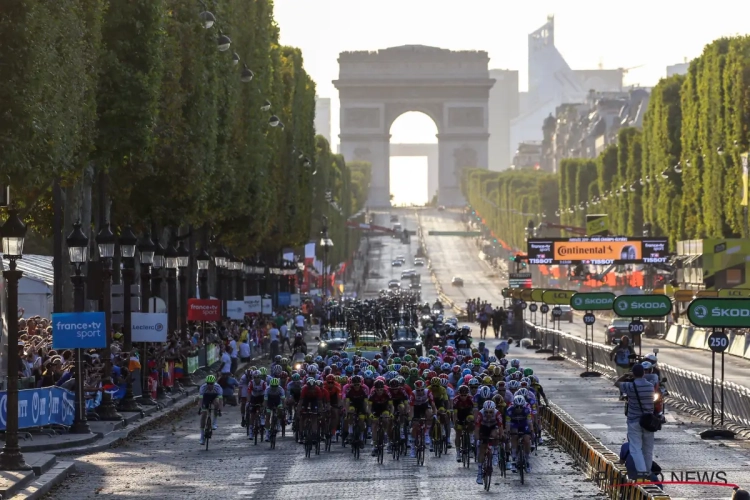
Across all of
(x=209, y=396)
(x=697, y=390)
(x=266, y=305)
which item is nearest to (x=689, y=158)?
(x=266, y=305)

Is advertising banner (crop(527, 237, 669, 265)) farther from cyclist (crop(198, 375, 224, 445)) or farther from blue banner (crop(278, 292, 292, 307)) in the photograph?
cyclist (crop(198, 375, 224, 445))

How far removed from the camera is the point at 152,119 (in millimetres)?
39750

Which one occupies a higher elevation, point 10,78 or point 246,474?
point 10,78

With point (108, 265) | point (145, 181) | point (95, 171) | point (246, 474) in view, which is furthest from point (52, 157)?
point (145, 181)

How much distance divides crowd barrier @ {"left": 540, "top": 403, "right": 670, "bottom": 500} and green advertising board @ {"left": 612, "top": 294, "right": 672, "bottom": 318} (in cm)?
768

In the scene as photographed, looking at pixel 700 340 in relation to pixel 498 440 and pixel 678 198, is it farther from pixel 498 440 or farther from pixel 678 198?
pixel 498 440

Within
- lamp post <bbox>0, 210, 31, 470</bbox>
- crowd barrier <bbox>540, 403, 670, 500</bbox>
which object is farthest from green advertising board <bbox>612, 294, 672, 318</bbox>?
lamp post <bbox>0, 210, 31, 470</bbox>

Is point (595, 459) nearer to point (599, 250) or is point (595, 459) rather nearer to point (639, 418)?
point (639, 418)

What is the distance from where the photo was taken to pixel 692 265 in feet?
257

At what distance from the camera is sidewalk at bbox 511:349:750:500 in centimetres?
2662

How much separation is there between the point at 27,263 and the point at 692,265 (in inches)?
1321

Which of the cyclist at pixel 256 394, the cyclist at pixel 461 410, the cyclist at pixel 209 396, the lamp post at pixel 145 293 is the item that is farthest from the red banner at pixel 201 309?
the cyclist at pixel 461 410

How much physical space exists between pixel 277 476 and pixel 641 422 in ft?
22.1

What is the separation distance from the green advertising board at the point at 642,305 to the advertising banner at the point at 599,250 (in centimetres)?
3922
